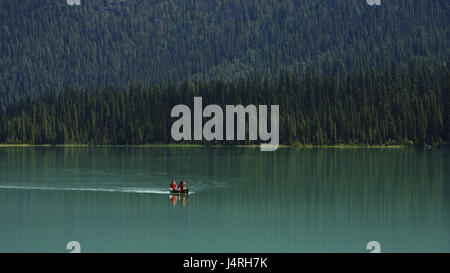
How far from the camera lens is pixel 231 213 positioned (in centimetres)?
4603

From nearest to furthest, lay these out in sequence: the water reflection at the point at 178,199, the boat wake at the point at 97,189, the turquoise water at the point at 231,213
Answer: the turquoise water at the point at 231,213 → the water reflection at the point at 178,199 → the boat wake at the point at 97,189

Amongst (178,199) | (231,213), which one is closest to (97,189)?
A: (178,199)

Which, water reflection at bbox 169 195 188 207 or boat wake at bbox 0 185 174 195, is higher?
boat wake at bbox 0 185 174 195

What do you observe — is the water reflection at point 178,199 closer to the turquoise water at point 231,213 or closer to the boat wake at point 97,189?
the turquoise water at point 231,213

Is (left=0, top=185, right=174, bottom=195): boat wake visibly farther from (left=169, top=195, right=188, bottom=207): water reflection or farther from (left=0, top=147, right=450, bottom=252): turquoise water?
(left=169, top=195, right=188, bottom=207): water reflection

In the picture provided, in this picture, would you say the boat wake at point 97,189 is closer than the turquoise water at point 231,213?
No

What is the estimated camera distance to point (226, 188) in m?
62.4

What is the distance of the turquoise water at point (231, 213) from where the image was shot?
35656 mm

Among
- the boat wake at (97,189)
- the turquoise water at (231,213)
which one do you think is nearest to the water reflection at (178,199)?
the turquoise water at (231,213)

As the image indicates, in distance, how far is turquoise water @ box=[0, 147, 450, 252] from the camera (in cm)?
3566

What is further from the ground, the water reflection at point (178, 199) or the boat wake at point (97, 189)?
the boat wake at point (97, 189)

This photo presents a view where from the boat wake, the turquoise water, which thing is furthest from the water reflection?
the boat wake

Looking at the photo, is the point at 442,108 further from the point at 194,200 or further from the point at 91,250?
the point at 91,250
